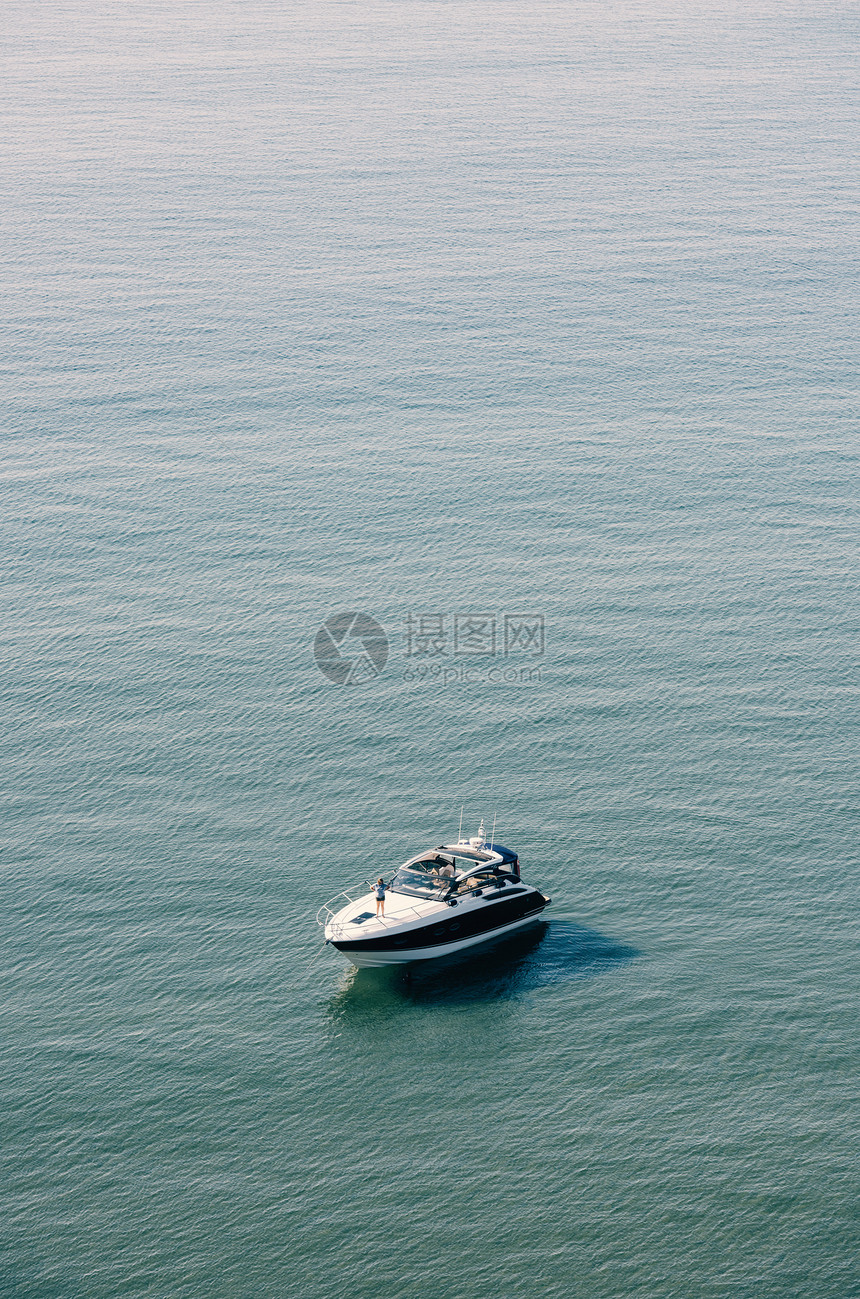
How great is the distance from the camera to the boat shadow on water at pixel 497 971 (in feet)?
256

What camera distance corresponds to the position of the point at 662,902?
8356cm

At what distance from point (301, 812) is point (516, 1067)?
25932 mm

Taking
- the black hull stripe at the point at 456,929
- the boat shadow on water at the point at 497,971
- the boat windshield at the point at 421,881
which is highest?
the boat windshield at the point at 421,881

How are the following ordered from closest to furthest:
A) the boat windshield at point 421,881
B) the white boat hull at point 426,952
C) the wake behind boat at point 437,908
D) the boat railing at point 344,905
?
the wake behind boat at point 437,908, the boat railing at point 344,905, the white boat hull at point 426,952, the boat windshield at point 421,881

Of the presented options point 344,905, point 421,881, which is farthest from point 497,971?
point 344,905

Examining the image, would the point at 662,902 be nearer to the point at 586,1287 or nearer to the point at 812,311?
the point at 586,1287

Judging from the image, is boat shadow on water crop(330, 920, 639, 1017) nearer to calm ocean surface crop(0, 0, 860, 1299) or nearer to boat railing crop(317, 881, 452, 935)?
calm ocean surface crop(0, 0, 860, 1299)

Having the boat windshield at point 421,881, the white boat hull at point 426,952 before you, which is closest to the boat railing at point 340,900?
the boat windshield at point 421,881

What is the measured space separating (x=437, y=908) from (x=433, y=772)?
1774 centimetres

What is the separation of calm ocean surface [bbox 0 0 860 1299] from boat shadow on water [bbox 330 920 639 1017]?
325mm

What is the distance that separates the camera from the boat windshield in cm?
8069

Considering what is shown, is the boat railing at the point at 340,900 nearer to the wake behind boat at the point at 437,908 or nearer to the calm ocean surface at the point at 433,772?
the wake behind boat at the point at 437,908

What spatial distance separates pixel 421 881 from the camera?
3219 inches

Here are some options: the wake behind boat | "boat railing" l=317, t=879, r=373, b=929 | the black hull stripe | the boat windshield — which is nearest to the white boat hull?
the wake behind boat
